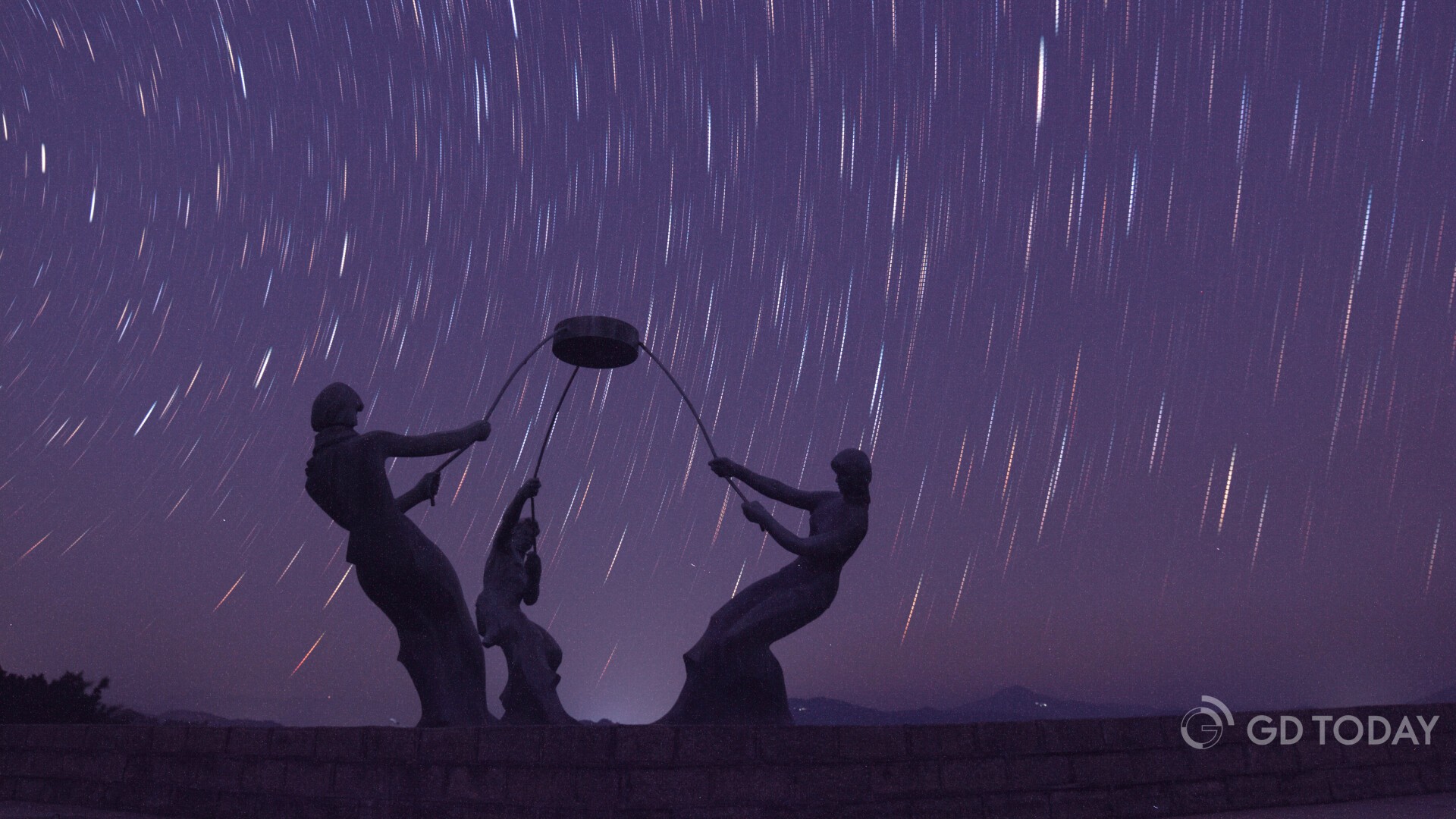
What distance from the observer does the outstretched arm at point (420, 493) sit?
21.6 feet

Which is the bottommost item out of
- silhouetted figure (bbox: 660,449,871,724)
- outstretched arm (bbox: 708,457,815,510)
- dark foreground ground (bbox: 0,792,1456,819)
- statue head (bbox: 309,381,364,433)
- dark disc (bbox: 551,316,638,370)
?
dark foreground ground (bbox: 0,792,1456,819)

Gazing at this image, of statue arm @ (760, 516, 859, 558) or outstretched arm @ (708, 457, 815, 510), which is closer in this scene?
statue arm @ (760, 516, 859, 558)

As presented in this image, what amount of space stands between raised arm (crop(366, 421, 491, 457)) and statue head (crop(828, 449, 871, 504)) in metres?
2.73

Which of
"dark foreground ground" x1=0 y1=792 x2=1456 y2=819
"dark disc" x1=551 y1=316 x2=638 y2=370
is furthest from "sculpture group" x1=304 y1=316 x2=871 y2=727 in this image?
"dark foreground ground" x1=0 y1=792 x2=1456 y2=819

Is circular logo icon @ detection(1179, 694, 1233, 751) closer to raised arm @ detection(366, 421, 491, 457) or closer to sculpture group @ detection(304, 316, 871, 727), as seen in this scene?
sculpture group @ detection(304, 316, 871, 727)

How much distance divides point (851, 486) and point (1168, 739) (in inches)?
109

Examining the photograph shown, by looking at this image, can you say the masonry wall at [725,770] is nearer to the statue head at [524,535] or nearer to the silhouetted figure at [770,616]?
the silhouetted figure at [770,616]

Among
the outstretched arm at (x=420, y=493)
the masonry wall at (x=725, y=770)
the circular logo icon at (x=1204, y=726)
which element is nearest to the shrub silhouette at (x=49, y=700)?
the masonry wall at (x=725, y=770)

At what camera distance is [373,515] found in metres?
6.20

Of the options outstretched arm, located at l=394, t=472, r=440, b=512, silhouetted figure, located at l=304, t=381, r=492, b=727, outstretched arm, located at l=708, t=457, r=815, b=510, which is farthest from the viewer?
outstretched arm, located at l=708, t=457, r=815, b=510

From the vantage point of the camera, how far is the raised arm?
624cm

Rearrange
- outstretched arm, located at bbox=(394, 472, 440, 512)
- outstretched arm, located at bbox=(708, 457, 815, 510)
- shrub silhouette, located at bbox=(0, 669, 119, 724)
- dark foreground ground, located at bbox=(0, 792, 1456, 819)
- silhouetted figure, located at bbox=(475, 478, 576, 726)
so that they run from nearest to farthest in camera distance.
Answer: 1. dark foreground ground, located at bbox=(0, 792, 1456, 819)
2. outstretched arm, located at bbox=(394, 472, 440, 512)
3. silhouetted figure, located at bbox=(475, 478, 576, 726)
4. outstretched arm, located at bbox=(708, 457, 815, 510)
5. shrub silhouette, located at bbox=(0, 669, 119, 724)

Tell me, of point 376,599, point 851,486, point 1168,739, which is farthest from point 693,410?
point 1168,739

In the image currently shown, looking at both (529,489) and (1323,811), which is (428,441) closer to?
(529,489)
